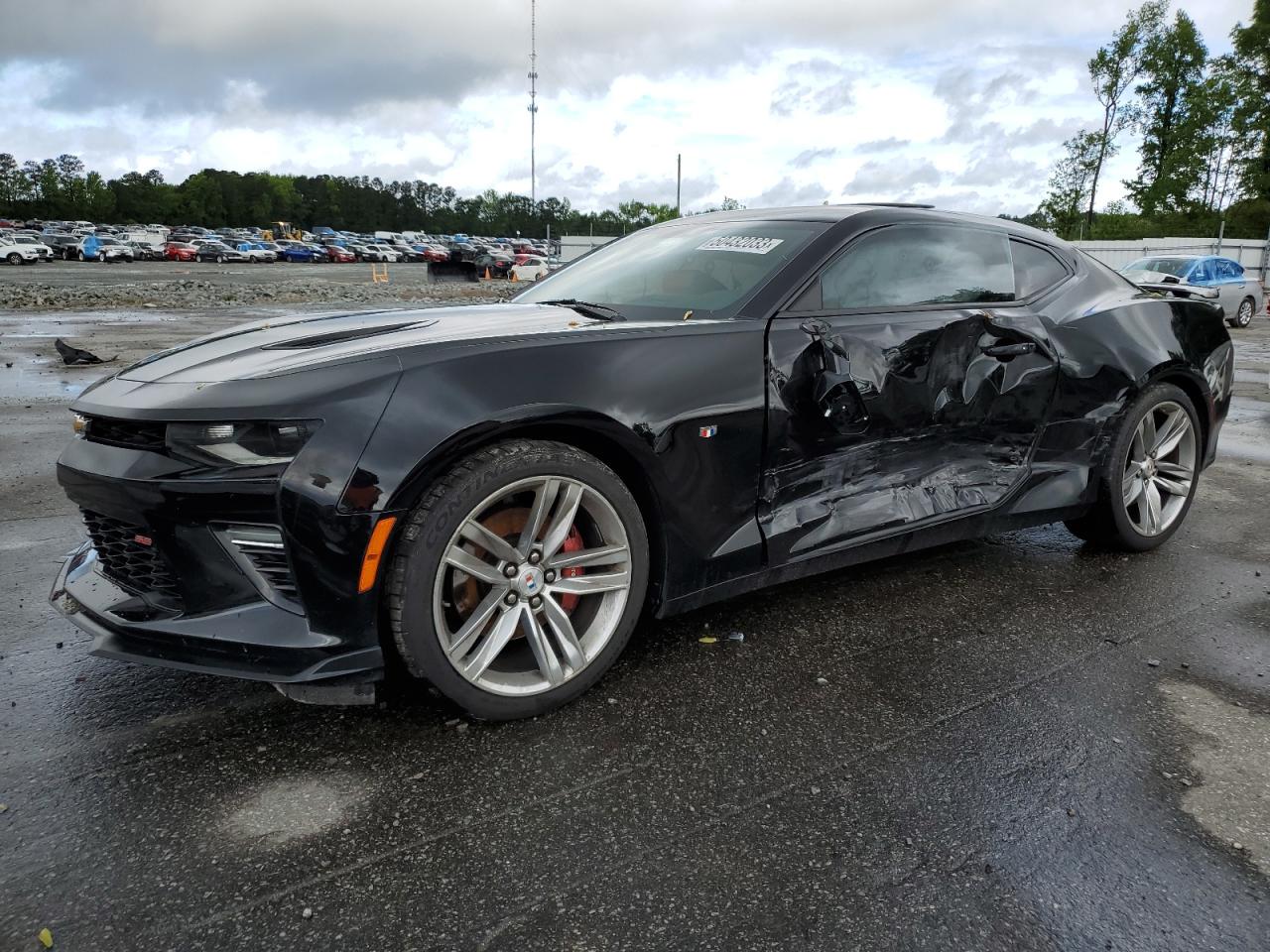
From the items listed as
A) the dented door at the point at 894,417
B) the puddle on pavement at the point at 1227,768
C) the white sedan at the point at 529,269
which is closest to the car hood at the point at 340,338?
the dented door at the point at 894,417

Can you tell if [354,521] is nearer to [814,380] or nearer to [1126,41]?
[814,380]

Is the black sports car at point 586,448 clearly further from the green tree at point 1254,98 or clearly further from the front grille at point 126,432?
the green tree at point 1254,98

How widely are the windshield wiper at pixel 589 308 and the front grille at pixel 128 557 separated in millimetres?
1542

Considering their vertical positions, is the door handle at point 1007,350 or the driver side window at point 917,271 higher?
the driver side window at point 917,271

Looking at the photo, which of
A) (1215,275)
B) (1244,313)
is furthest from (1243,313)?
(1215,275)

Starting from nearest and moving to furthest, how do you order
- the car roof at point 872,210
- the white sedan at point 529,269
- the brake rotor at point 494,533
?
the brake rotor at point 494,533
the car roof at point 872,210
the white sedan at point 529,269

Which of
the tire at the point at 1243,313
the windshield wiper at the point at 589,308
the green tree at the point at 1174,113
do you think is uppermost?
the green tree at the point at 1174,113

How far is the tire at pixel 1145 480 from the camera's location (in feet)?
12.8

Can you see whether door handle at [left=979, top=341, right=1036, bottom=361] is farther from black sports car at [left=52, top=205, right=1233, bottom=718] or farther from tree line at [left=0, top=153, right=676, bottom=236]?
tree line at [left=0, top=153, right=676, bottom=236]

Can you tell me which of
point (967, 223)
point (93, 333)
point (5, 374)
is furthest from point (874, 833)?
point (93, 333)

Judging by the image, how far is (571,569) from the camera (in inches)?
103

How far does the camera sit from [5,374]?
9.17 metres

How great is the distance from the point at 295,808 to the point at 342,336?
4.50 feet

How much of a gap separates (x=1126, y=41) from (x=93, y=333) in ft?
172
